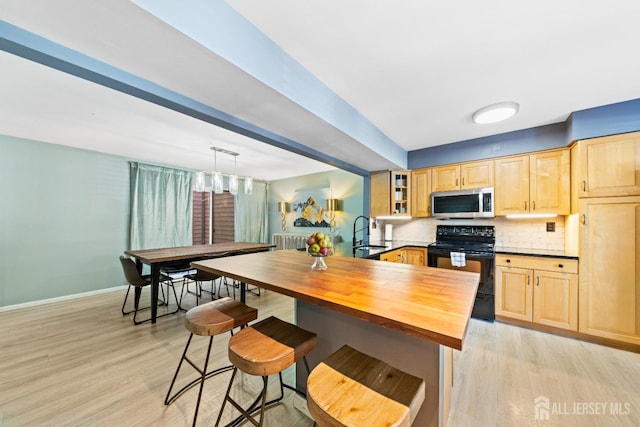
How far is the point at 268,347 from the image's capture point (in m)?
1.16

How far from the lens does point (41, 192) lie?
11.5 ft

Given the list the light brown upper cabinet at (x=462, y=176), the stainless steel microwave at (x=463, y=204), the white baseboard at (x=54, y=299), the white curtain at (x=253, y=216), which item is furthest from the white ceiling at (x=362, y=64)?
the white curtain at (x=253, y=216)

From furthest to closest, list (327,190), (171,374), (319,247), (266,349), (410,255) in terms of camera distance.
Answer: (327,190) < (410,255) < (171,374) < (319,247) < (266,349)

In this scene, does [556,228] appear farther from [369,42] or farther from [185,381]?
[185,381]

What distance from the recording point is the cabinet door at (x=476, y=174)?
3.20 meters

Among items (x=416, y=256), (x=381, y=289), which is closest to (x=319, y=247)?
(x=381, y=289)

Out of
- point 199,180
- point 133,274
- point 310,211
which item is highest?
point 199,180

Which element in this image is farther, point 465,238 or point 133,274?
point 465,238

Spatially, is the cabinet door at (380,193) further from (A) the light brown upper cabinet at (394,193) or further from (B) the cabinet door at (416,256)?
(B) the cabinet door at (416,256)

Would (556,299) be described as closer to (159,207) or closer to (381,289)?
(381,289)

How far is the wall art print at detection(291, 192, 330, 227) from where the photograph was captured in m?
5.50

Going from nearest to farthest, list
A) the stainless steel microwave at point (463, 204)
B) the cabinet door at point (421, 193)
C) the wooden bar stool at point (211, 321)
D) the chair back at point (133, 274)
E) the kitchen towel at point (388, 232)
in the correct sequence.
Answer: the wooden bar stool at point (211, 321) < the chair back at point (133, 274) < the stainless steel microwave at point (463, 204) < the cabinet door at point (421, 193) < the kitchen towel at point (388, 232)

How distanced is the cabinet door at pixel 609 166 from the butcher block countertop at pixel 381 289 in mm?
2240

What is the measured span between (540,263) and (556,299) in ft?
1.30
